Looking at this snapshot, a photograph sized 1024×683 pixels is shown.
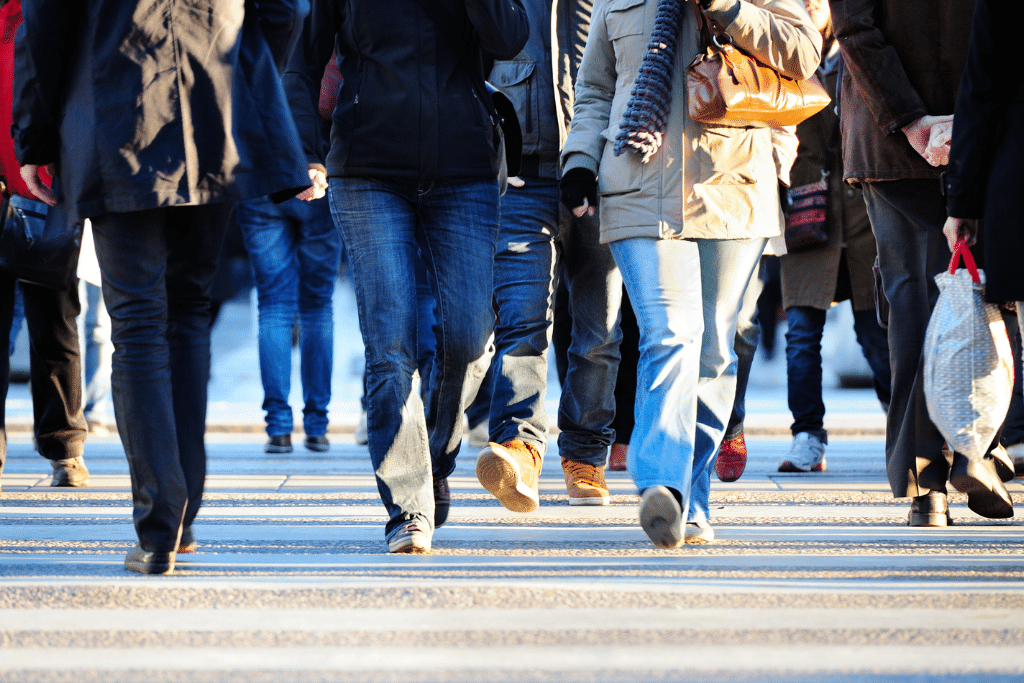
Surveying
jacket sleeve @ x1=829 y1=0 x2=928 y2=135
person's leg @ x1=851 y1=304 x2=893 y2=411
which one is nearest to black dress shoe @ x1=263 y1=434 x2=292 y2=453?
person's leg @ x1=851 y1=304 x2=893 y2=411

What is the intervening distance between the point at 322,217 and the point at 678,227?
3627mm

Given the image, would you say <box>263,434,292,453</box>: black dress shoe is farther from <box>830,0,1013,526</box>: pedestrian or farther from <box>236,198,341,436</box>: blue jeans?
<box>830,0,1013,526</box>: pedestrian

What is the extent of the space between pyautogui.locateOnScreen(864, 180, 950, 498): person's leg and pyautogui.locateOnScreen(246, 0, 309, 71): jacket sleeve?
2.17 metres

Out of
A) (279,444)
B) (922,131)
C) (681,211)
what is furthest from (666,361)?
(279,444)

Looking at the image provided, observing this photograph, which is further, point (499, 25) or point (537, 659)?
point (499, 25)

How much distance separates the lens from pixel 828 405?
10.8 meters

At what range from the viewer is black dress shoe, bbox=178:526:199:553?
13.0ft

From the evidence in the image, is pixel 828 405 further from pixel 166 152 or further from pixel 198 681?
pixel 198 681

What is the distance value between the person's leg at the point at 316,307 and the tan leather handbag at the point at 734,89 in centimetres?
361

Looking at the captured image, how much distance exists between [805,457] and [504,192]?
2.74 meters

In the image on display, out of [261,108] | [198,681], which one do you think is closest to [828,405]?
[261,108]

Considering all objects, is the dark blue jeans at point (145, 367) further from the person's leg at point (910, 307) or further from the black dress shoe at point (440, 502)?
the person's leg at point (910, 307)

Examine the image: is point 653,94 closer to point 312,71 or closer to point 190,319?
point 312,71

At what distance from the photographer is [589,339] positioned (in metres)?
5.37
